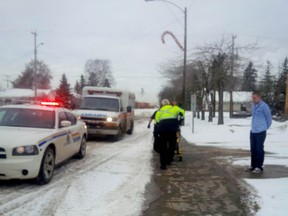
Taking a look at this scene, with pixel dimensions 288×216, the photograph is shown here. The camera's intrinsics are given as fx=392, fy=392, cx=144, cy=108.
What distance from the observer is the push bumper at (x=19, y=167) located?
6.79 metres

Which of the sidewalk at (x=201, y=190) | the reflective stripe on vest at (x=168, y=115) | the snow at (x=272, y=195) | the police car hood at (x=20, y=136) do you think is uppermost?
the reflective stripe on vest at (x=168, y=115)

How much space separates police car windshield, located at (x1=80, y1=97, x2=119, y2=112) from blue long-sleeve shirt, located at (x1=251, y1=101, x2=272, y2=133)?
9.11m

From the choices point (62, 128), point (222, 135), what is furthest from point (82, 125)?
point (222, 135)

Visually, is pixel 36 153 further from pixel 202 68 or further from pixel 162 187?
pixel 202 68

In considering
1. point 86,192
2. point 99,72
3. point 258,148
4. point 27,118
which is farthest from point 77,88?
point 86,192

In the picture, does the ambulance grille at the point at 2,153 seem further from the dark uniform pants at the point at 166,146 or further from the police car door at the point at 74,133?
the dark uniform pants at the point at 166,146

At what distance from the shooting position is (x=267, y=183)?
7547mm

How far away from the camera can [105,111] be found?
16453 millimetres

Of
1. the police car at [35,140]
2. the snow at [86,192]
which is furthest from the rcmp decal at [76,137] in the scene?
the snow at [86,192]

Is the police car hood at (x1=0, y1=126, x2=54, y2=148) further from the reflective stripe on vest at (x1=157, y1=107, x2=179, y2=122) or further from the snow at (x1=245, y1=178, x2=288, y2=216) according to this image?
the snow at (x1=245, y1=178, x2=288, y2=216)

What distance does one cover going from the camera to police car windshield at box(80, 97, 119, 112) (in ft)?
55.8

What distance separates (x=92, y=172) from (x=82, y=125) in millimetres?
2547

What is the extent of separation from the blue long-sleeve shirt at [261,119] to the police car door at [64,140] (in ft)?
13.8

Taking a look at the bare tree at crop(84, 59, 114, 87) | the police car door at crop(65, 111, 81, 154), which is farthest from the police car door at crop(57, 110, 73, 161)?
the bare tree at crop(84, 59, 114, 87)
